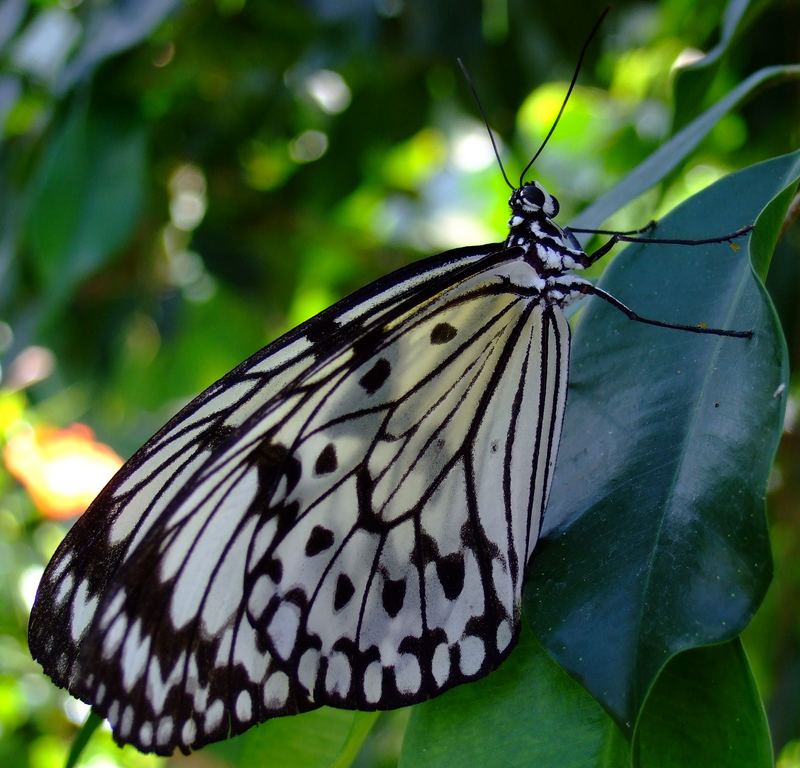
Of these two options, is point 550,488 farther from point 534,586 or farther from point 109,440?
point 109,440

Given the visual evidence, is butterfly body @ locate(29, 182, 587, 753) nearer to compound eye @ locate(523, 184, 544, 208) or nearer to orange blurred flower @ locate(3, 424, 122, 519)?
compound eye @ locate(523, 184, 544, 208)

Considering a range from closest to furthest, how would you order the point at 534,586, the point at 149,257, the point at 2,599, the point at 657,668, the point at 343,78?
the point at 657,668 → the point at 534,586 → the point at 343,78 → the point at 149,257 → the point at 2,599

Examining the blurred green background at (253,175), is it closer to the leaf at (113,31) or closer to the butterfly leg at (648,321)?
the leaf at (113,31)

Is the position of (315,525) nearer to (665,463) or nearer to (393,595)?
(393,595)

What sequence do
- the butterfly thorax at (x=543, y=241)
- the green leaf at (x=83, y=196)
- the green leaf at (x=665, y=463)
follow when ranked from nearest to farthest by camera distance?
the green leaf at (x=665, y=463) < the butterfly thorax at (x=543, y=241) < the green leaf at (x=83, y=196)

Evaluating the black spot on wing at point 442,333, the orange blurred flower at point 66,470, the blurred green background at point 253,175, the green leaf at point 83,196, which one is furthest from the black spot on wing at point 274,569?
the orange blurred flower at point 66,470

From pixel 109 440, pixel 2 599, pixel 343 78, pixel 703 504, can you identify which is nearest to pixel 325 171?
pixel 343 78

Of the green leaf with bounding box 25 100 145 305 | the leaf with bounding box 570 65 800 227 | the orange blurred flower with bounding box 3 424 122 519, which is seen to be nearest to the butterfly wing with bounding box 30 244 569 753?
the leaf with bounding box 570 65 800 227
